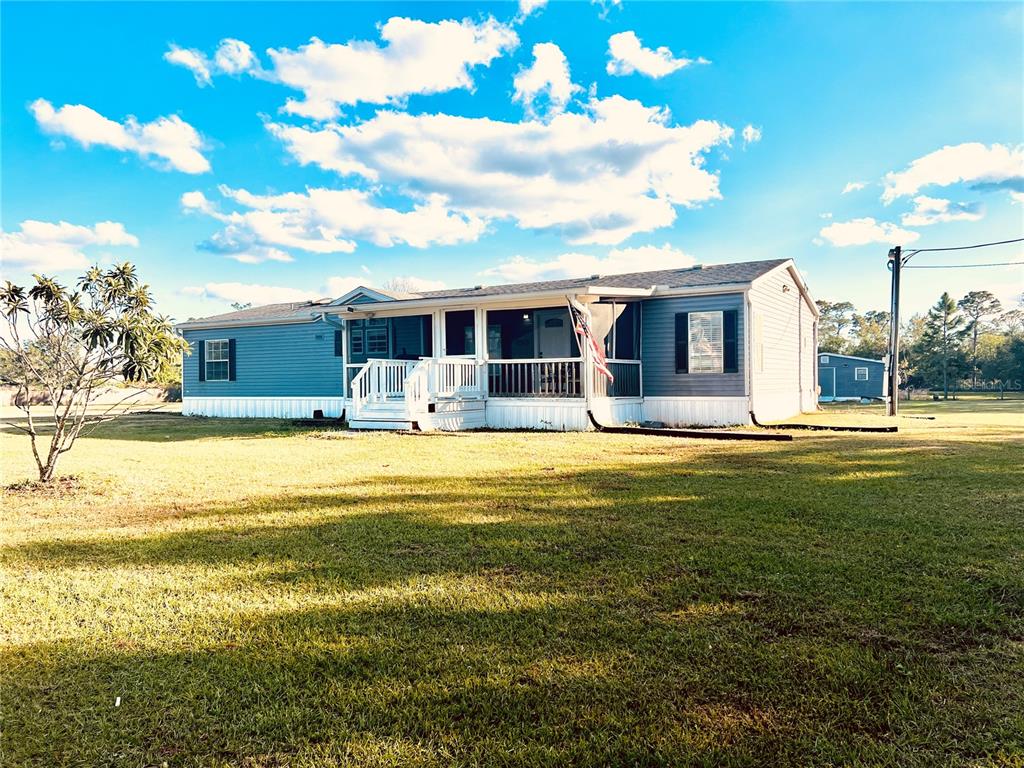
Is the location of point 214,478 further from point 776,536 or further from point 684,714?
point 684,714

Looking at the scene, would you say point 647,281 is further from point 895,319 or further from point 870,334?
point 870,334

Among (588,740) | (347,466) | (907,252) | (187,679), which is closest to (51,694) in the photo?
(187,679)

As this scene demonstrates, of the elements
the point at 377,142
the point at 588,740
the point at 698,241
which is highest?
the point at 377,142

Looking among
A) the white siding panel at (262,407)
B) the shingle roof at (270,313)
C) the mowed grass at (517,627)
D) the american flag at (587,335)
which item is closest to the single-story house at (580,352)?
the american flag at (587,335)

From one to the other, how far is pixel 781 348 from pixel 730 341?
3590mm

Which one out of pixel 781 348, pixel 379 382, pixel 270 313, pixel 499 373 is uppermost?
pixel 270 313

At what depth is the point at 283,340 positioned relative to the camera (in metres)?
19.0

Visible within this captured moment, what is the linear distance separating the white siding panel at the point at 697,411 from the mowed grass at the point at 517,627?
25.1 ft

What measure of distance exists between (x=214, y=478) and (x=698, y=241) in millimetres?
23158

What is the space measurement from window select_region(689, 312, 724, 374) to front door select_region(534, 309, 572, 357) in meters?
2.93

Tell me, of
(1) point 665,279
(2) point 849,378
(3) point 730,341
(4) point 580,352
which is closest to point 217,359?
(4) point 580,352

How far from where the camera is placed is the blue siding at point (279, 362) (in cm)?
1828

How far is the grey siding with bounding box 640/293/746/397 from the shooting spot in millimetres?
13695

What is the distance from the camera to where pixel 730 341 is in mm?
13727
